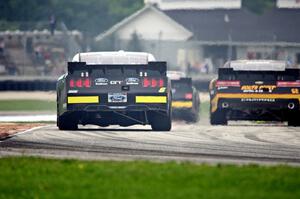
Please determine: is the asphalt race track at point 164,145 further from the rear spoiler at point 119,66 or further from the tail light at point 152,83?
the rear spoiler at point 119,66

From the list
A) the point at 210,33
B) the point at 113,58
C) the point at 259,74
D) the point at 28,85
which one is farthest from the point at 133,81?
the point at 210,33

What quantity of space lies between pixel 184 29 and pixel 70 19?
14.7m

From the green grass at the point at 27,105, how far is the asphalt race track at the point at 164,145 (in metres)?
25.8

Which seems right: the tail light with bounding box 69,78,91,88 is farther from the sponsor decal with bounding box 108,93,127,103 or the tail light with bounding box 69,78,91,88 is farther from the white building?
the white building

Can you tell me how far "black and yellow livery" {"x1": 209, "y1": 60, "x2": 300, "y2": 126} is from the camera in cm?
2341

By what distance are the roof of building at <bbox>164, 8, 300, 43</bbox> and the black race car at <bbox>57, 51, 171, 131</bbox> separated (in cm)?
5833

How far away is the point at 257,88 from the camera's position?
77.6ft

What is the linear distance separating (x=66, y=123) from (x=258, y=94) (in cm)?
492

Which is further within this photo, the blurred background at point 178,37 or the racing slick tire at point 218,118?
the blurred background at point 178,37

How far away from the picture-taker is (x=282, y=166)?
1322 cm

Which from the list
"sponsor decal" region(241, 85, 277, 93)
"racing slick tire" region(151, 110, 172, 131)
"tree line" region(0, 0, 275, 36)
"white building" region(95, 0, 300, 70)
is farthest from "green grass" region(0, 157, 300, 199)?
"tree line" region(0, 0, 275, 36)

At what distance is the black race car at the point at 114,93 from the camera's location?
20047 millimetres

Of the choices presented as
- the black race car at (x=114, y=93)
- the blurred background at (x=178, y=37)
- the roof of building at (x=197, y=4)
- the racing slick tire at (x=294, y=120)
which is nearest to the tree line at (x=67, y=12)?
the blurred background at (x=178, y=37)

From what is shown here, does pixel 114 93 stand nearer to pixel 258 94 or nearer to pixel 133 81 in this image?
pixel 133 81
